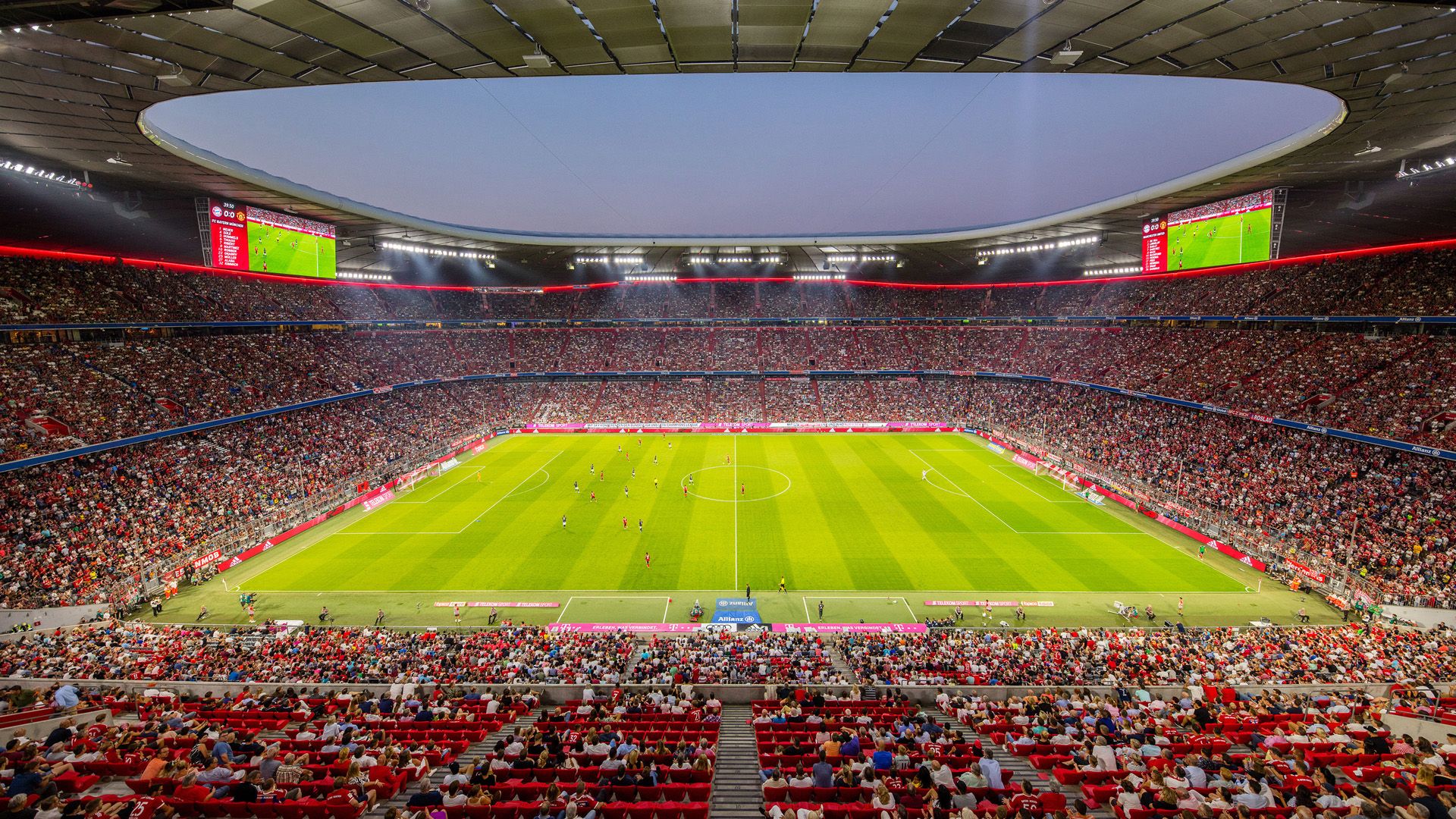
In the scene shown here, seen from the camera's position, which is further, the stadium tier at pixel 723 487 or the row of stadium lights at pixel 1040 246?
the row of stadium lights at pixel 1040 246

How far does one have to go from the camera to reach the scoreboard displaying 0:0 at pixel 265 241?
28.1 metres

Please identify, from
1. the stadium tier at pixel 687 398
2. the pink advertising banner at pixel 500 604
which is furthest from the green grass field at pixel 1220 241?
the pink advertising banner at pixel 500 604

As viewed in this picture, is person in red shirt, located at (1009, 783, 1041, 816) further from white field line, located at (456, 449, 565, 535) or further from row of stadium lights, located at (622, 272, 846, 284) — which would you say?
row of stadium lights, located at (622, 272, 846, 284)

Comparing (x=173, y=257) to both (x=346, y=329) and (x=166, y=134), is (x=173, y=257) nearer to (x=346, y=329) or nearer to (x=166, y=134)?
(x=346, y=329)

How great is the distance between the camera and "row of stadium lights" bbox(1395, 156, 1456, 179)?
775 inches

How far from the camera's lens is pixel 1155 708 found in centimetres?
1272

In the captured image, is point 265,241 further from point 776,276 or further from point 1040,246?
point 1040,246

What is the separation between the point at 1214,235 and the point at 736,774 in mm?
34182

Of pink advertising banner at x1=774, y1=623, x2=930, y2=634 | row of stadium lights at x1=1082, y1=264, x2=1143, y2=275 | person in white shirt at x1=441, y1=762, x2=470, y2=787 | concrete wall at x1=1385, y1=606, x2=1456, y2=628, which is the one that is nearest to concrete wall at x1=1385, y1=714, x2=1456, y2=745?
pink advertising banner at x1=774, y1=623, x2=930, y2=634

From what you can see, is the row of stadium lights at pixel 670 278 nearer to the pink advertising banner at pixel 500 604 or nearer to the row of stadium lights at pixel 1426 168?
the pink advertising banner at pixel 500 604

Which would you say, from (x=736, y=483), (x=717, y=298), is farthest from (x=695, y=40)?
(x=717, y=298)

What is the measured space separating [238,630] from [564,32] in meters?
23.3

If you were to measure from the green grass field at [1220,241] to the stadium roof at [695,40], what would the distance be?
13.9 meters

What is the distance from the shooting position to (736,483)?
38.4 meters
